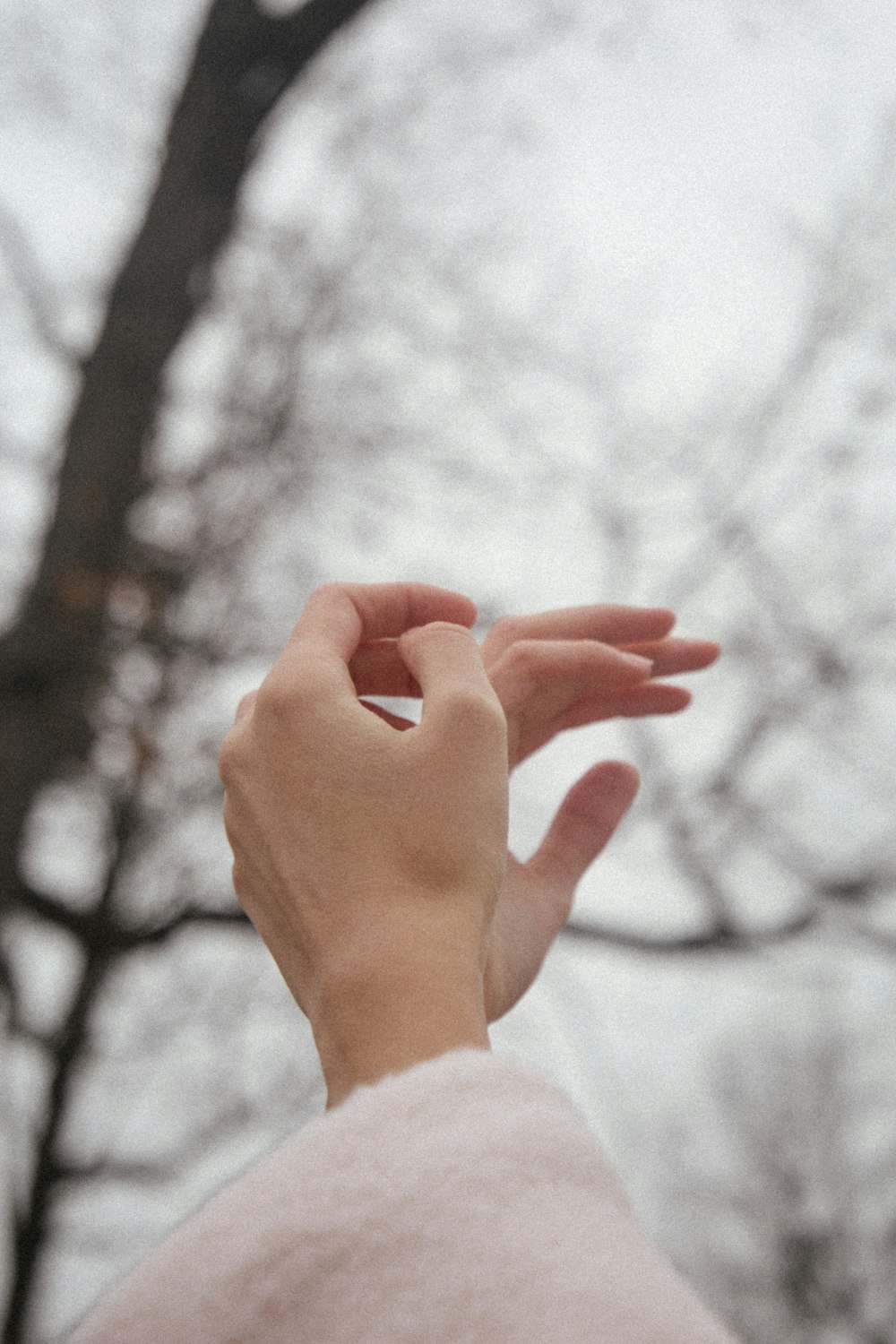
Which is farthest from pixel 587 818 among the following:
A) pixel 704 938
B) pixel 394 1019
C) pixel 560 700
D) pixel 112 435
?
pixel 112 435

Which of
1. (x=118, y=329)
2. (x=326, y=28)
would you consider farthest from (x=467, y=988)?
(x=326, y=28)


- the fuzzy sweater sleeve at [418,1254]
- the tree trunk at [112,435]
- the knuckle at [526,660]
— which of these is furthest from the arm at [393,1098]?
the tree trunk at [112,435]

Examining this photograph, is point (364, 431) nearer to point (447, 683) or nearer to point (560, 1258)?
point (447, 683)

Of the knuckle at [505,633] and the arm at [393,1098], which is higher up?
the knuckle at [505,633]

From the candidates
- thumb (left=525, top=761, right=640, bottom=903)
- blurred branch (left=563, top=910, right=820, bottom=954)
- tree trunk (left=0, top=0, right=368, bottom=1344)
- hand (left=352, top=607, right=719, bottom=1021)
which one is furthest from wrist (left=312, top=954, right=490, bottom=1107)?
blurred branch (left=563, top=910, right=820, bottom=954)

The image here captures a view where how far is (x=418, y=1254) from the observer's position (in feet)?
1.02

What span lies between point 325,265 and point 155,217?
375 mm

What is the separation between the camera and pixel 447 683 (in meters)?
0.51

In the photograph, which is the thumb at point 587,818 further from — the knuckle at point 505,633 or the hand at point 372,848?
the hand at point 372,848

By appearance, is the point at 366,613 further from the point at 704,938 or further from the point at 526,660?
the point at 704,938

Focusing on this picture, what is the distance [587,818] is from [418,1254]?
540mm

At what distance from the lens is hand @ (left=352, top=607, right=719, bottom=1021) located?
693 mm

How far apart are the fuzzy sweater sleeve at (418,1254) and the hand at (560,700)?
32 cm

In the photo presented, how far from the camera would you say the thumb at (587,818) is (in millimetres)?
824
